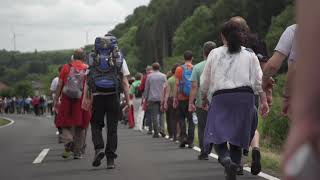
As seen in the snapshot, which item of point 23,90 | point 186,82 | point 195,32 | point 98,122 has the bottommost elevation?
point 23,90

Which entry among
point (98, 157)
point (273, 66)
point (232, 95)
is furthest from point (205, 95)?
point (98, 157)

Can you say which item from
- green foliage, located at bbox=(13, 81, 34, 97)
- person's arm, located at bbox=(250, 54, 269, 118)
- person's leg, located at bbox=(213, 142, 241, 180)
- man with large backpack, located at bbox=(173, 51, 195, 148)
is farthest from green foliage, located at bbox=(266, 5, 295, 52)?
green foliage, located at bbox=(13, 81, 34, 97)

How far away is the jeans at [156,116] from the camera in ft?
55.7

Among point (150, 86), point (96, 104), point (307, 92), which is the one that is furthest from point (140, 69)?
point (307, 92)

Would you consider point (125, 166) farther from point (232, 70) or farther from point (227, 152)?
point (232, 70)

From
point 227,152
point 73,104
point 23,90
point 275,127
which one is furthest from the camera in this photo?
point 23,90

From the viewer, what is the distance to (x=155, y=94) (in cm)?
1711

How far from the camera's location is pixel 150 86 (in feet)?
56.2

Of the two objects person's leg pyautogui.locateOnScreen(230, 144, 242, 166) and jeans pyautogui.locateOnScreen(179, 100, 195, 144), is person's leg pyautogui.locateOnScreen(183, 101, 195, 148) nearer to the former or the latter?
jeans pyautogui.locateOnScreen(179, 100, 195, 144)

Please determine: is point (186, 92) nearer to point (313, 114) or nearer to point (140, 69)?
point (313, 114)

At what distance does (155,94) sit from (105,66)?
26.3 ft

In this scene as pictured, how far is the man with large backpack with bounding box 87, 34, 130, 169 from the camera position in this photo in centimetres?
909

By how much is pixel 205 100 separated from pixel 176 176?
5.05 feet

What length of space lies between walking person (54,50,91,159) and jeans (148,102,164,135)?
5725mm
